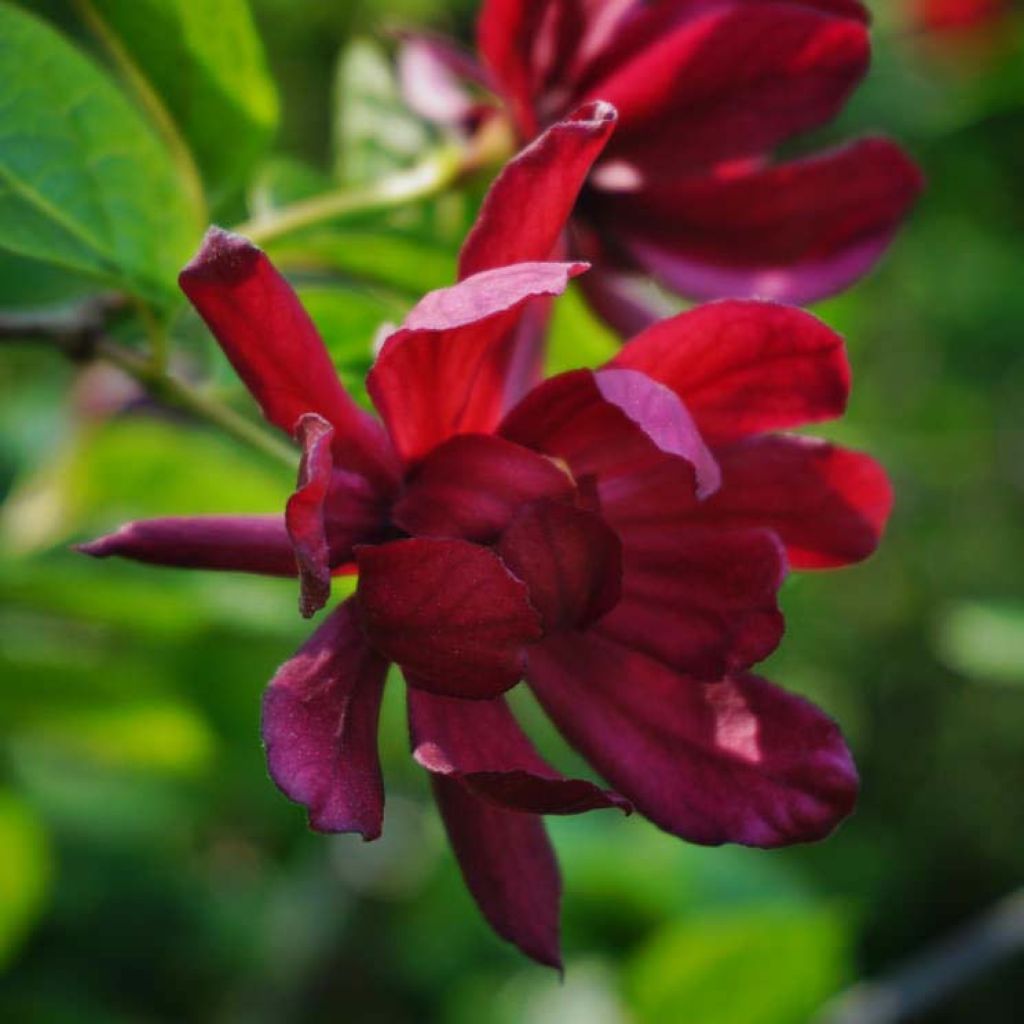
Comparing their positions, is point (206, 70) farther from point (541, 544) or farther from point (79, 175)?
point (541, 544)

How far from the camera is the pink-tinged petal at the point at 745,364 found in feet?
2.21

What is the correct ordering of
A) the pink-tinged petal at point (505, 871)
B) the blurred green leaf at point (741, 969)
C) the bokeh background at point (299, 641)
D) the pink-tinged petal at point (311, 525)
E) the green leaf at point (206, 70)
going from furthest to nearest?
the blurred green leaf at point (741, 969)
the bokeh background at point (299, 641)
the green leaf at point (206, 70)
the pink-tinged petal at point (505, 871)
the pink-tinged petal at point (311, 525)

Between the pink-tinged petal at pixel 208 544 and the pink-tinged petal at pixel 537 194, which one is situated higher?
the pink-tinged petal at pixel 537 194

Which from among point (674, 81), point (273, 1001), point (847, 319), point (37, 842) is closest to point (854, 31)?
point (674, 81)

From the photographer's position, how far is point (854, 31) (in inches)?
32.9

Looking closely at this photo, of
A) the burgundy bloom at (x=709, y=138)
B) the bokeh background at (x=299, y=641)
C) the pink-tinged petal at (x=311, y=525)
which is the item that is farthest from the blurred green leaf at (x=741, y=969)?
the pink-tinged petal at (x=311, y=525)

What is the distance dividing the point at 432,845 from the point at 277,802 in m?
0.25

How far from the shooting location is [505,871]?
671 mm

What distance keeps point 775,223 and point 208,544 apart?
1.32 ft

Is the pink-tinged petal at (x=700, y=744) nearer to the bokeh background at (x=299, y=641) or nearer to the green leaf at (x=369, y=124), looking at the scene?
the bokeh background at (x=299, y=641)

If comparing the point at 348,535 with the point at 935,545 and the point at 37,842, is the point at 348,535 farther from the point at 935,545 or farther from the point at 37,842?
the point at 935,545

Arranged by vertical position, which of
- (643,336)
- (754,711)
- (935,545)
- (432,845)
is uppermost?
(643,336)

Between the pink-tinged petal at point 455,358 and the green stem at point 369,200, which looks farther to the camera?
the green stem at point 369,200

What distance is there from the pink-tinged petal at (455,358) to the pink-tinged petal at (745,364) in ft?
0.22
